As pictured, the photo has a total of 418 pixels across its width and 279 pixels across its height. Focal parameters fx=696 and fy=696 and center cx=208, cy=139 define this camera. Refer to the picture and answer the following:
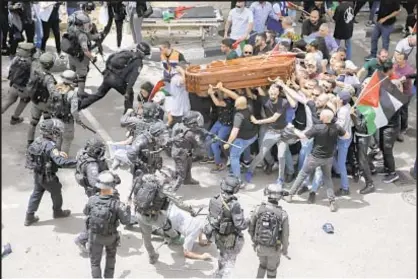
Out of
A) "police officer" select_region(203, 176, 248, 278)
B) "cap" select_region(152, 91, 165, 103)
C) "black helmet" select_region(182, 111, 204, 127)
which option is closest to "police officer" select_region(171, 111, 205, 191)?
"black helmet" select_region(182, 111, 204, 127)

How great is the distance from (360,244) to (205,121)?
2.77 m

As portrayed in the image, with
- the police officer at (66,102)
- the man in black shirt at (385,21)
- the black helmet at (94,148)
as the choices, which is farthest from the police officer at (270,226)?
the man in black shirt at (385,21)

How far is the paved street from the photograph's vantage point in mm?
7742

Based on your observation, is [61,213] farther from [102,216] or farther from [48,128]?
[102,216]

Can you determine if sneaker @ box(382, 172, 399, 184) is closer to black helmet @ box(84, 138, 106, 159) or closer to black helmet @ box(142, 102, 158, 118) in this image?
black helmet @ box(142, 102, 158, 118)

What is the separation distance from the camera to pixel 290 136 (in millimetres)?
9039

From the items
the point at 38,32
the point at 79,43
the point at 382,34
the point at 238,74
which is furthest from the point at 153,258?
the point at 382,34

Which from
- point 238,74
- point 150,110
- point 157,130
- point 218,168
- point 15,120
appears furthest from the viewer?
point 15,120

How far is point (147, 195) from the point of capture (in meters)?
7.01

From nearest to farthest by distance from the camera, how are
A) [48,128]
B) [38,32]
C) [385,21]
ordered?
[48,128], [385,21], [38,32]

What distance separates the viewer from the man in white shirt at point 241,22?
11.9 m

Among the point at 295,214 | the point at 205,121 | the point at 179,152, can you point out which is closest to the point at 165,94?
the point at 205,121

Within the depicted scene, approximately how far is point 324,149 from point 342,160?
2.19 feet

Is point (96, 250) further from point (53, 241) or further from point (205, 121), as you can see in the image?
point (205, 121)
